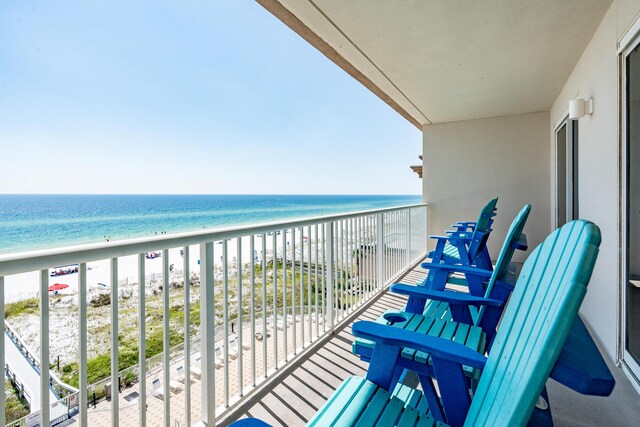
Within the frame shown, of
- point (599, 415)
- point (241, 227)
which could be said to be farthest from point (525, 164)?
point (241, 227)

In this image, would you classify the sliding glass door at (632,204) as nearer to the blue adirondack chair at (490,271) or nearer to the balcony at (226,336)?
the balcony at (226,336)

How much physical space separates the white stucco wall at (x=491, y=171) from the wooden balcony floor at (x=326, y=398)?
385cm

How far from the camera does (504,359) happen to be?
815 millimetres

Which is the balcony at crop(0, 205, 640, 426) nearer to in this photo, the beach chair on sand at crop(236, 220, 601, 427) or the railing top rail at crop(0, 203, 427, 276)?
the railing top rail at crop(0, 203, 427, 276)

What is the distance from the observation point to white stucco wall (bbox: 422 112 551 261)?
5500 millimetres

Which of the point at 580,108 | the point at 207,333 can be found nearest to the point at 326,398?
the point at 207,333

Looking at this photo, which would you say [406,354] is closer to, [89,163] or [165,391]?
[165,391]

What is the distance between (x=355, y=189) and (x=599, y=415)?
133ft

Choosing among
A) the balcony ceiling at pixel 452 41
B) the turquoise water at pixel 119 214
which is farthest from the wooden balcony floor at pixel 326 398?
the turquoise water at pixel 119 214

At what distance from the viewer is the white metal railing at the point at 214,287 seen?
1.20 meters

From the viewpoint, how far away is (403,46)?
3236 mm

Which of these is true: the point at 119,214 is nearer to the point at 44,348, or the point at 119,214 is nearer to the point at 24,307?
the point at 24,307

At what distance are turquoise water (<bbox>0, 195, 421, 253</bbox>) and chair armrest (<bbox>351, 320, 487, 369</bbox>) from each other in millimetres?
19441

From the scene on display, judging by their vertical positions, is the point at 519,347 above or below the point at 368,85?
below
